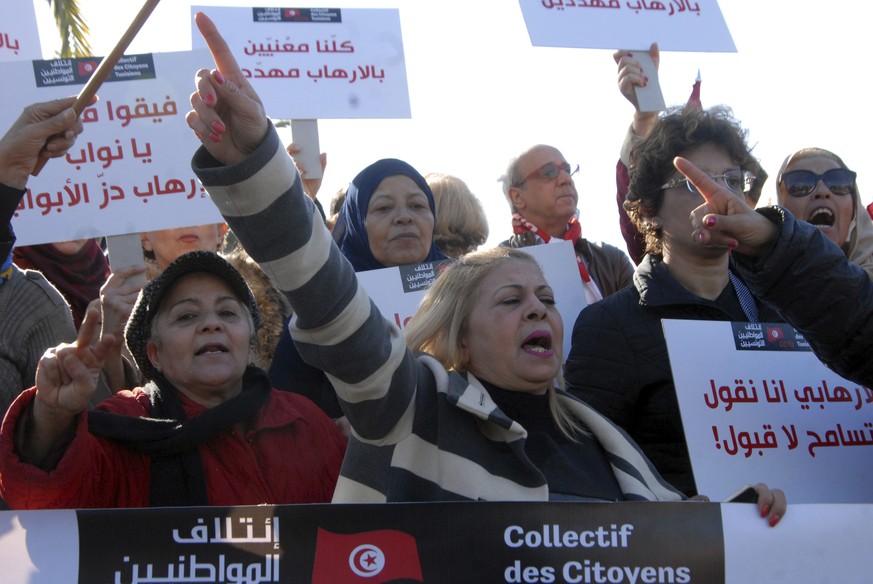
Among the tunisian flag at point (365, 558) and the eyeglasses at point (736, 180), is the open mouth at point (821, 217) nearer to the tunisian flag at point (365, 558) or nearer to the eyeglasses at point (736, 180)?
the eyeglasses at point (736, 180)

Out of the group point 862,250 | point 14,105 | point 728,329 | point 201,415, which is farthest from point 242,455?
point 862,250

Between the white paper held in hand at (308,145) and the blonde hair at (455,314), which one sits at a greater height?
the white paper held in hand at (308,145)

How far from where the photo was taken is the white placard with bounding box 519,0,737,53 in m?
4.99

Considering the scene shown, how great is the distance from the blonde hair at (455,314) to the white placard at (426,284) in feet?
2.65

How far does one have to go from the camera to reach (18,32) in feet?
16.6

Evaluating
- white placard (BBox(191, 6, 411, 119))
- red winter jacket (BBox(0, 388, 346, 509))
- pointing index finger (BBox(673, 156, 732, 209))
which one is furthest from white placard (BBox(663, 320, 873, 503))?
white placard (BBox(191, 6, 411, 119))

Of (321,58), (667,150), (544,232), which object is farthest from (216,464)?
(321,58)

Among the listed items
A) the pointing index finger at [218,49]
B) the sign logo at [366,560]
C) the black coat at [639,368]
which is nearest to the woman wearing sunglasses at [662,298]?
the black coat at [639,368]

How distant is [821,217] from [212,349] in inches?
87.7

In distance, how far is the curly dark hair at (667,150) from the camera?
3994 mm

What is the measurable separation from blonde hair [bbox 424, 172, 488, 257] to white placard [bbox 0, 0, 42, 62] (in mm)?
1734

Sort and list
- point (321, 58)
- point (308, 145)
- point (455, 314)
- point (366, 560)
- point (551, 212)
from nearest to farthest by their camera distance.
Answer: point (366, 560), point (455, 314), point (551, 212), point (308, 145), point (321, 58)

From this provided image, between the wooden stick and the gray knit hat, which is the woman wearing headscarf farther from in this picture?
the wooden stick

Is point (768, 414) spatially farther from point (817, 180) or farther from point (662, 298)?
point (817, 180)
